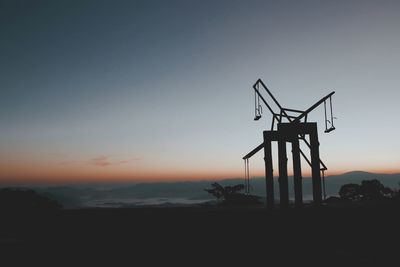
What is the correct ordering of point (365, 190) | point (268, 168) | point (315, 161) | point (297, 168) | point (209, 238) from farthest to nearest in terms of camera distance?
point (365, 190)
point (268, 168)
point (315, 161)
point (297, 168)
point (209, 238)

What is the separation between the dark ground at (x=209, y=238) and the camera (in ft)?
25.8

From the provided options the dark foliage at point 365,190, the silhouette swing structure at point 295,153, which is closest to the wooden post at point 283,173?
the silhouette swing structure at point 295,153

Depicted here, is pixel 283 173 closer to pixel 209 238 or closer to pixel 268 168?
pixel 268 168

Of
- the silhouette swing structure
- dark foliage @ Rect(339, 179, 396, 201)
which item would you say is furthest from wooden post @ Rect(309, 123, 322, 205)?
dark foliage @ Rect(339, 179, 396, 201)

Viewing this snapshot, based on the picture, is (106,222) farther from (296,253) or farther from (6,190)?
(6,190)

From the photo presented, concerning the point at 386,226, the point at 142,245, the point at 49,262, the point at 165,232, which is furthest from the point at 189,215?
the point at 386,226

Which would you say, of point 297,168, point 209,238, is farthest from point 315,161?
point 209,238

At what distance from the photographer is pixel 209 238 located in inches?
349

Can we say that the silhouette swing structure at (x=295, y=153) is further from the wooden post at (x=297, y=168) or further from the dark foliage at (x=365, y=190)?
the dark foliage at (x=365, y=190)

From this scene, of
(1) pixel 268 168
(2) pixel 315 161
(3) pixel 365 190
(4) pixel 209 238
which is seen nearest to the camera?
(4) pixel 209 238

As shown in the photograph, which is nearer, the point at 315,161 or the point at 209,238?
the point at 209,238

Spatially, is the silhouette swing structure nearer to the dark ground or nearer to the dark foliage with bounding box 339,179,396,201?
the dark ground

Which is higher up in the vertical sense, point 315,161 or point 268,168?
point 315,161

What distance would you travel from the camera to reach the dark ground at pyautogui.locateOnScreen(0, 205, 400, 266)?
310 inches
